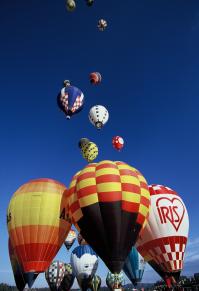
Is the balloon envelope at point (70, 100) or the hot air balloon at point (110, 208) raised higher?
the balloon envelope at point (70, 100)

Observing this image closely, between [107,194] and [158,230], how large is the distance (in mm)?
5302

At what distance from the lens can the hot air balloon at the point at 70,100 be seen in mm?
20828

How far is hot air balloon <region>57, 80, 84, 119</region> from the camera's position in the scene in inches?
820

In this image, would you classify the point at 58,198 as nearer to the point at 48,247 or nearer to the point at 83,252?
the point at 48,247

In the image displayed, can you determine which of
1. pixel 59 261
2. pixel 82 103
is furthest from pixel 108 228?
pixel 59 261

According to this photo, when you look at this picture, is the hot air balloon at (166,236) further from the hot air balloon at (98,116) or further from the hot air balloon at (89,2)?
the hot air balloon at (89,2)

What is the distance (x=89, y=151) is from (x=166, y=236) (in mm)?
7830

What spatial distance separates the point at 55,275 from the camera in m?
30.3

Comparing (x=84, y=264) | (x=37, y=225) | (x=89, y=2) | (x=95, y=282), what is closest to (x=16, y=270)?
(x=84, y=264)

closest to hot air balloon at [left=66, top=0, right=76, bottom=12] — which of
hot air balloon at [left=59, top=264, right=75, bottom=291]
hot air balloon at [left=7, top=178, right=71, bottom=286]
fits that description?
hot air balloon at [left=7, top=178, right=71, bottom=286]

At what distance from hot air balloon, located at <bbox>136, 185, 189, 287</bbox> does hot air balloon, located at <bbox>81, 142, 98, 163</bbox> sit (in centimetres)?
533

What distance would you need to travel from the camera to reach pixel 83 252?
27.2 m

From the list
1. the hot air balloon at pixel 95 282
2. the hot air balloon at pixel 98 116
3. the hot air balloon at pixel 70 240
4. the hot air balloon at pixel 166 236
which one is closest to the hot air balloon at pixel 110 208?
the hot air balloon at pixel 166 236

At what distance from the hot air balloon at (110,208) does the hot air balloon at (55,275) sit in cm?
1742
